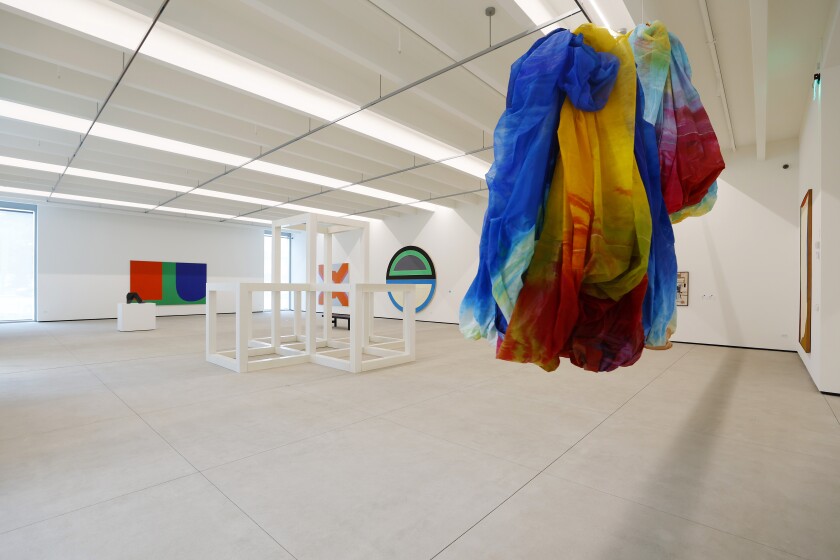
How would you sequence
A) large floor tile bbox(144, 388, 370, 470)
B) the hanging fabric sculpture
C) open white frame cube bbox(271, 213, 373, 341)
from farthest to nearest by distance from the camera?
open white frame cube bbox(271, 213, 373, 341)
large floor tile bbox(144, 388, 370, 470)
the hanging fabric sculpture

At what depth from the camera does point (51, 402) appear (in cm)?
371

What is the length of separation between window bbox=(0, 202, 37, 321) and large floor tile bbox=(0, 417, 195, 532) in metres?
12.4

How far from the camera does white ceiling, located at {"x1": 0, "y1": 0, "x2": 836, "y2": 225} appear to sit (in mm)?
3910

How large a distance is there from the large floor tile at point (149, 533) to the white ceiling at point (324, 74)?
3.17 meters

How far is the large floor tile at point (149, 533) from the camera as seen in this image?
1621 mm

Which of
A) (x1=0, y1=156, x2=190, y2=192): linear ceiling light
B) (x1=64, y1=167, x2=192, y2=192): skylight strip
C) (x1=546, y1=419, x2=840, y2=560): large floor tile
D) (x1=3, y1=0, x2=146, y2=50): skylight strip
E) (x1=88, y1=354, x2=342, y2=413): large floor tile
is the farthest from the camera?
(x1=64, y1=167, x2=192, y2=192): skylight strip

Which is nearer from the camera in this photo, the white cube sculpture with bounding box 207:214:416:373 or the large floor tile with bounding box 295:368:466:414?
the large floor tile with bounding box 295:368:466:414

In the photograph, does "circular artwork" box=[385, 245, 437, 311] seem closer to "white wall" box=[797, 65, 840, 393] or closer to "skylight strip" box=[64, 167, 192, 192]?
"skylight strip" box=[64, 167, 192, 192]

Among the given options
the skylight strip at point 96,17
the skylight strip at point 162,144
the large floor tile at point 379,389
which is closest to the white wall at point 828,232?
the large floor tile at point 379,389

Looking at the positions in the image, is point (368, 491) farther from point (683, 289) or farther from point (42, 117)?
point (683, 289)

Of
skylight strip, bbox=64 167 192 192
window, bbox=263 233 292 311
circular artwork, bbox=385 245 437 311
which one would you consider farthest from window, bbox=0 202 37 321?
circular artwork, bbox=385 245 437 311

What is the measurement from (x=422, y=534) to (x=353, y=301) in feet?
12.2

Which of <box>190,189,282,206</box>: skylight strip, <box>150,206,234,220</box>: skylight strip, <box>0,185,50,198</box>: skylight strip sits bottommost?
<box>150,206,234,220</box>: skylight strip

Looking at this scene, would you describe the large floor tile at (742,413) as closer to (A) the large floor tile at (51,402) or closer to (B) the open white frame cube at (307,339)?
(B) the open white frame cube at (307,339)
